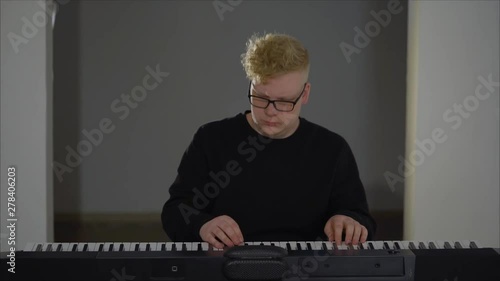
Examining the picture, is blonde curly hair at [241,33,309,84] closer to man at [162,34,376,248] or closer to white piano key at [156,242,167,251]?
man at [162,34,376,248]

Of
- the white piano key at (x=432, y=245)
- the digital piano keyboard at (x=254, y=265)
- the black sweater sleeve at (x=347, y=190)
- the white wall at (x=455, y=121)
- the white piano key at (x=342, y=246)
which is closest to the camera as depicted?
the digital piano keyboard at (x=254, y=265)

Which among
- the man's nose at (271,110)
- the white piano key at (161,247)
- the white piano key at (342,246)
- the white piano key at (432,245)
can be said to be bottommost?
the white piano key at (342,246)

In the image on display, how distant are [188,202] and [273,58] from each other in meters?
0.51

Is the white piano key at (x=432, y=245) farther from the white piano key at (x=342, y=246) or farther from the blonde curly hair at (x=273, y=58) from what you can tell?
the blonde curly hair at (x=273, y=58)

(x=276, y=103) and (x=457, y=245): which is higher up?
(x=276, y=103)

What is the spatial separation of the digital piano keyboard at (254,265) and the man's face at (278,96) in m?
0.66

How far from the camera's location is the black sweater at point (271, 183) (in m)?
2.44

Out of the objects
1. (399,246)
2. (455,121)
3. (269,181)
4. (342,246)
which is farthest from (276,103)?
(455,121)

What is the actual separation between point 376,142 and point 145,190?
5.46ft

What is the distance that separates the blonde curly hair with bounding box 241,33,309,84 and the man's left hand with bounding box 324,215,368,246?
0.43 meters

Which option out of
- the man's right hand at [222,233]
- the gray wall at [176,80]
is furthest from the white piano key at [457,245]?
the gray wall at [176,80]

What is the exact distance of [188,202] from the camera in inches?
94.0

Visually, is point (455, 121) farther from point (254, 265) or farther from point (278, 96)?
point (254, 265)

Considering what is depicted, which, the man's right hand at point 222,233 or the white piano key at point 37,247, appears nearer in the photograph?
the white piano key at point 37,247
